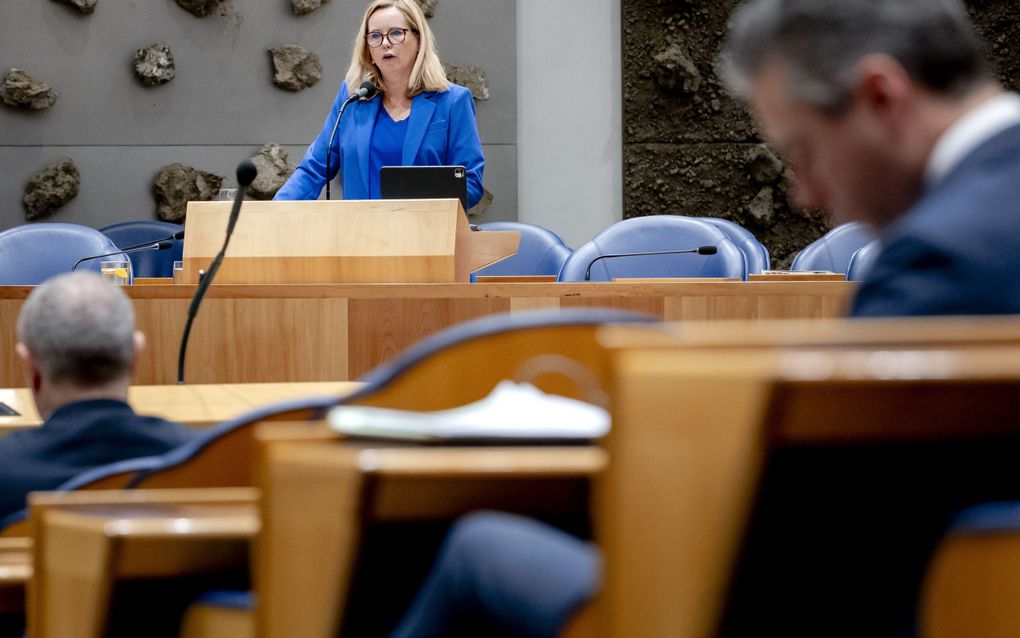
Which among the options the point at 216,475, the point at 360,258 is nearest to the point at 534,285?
the point at 360,258

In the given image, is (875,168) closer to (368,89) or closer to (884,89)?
(884,89)

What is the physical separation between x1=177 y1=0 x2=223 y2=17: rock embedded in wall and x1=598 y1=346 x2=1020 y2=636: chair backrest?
6263mm

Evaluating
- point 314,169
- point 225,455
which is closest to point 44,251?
point 314,169

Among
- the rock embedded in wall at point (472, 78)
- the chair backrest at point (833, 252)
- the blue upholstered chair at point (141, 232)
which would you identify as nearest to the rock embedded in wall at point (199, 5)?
the blue upholstered chair at point (141, 232)

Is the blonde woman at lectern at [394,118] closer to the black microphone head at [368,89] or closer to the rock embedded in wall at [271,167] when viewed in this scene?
the black microphone head at [368,89]

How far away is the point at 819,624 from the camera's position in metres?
0.78

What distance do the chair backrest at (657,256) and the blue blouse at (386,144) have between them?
0.85m

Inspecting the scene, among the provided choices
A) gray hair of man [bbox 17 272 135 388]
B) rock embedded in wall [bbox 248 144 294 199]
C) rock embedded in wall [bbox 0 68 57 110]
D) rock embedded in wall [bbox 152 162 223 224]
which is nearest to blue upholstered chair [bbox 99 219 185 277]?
rock embedded in wall [bbox 152 162 223 224]

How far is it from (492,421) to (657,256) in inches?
133

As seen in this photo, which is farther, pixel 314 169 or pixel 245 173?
pixel 314 169

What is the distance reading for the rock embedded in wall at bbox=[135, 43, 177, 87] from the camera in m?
6.47

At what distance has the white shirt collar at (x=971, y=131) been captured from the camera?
1078 mm

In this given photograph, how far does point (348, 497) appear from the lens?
2.96 ft

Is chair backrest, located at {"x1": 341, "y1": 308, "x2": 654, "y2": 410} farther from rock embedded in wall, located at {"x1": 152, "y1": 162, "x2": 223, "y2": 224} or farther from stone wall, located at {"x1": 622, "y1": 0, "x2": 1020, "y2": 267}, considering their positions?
stone wall, located at {"x1": 622, "y1": 0, "x2": 1020, "y2": 267}
